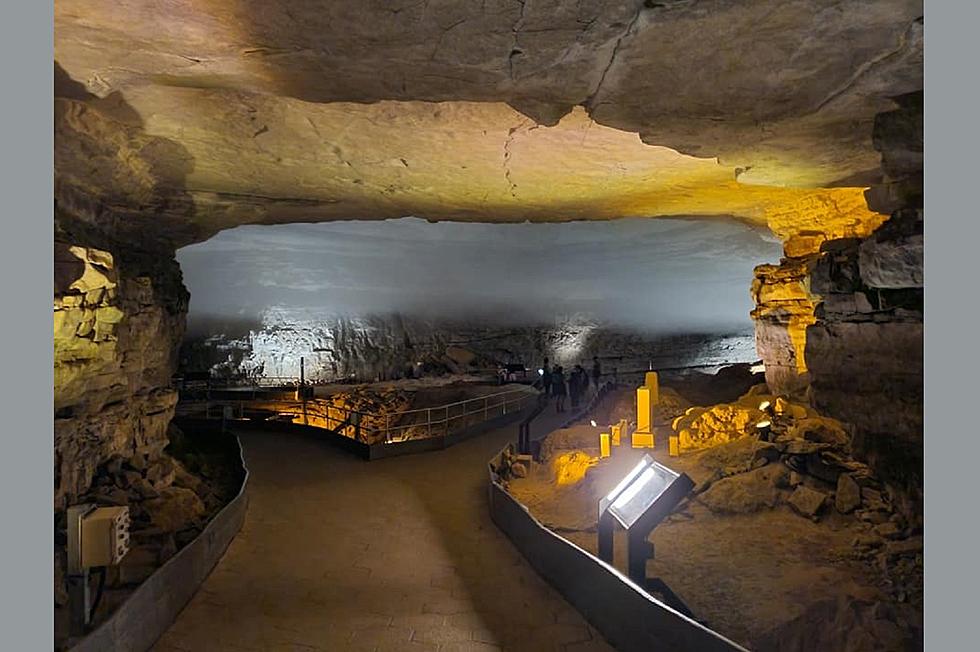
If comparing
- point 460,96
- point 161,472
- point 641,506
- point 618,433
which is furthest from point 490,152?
point 161,472

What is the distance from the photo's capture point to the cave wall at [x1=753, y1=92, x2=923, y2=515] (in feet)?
15.9

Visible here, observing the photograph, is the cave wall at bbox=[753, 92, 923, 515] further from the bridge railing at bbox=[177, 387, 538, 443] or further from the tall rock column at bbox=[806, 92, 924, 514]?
the bridge railing at bbox=[177, 387, 538, 443]

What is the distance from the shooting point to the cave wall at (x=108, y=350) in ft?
21.0

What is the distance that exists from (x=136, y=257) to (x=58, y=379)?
4126 millimetres

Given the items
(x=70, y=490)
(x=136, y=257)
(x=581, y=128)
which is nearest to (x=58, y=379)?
(x=70, y=490)

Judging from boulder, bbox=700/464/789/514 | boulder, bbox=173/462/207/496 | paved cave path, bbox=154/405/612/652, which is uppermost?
boulder, bbox=700/464/789/514

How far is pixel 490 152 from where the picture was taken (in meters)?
6.99

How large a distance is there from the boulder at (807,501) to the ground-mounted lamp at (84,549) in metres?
6.67

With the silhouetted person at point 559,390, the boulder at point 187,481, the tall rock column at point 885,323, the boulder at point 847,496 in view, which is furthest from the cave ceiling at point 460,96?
the silhouetted person at point 559,390

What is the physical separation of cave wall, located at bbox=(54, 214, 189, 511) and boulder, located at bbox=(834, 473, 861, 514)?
322 inches

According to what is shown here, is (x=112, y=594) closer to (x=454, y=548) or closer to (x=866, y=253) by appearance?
(x=454, y=548)

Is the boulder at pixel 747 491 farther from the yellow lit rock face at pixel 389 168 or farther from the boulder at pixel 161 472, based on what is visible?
the boulder at pixel 161 472

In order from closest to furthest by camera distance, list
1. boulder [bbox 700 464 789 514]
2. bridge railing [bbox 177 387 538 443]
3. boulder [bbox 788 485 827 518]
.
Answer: boulder [bbox 788 485 827 518], boulder [bbox 700 464 789 514], bridge railing [bbox 177 387 538 443]

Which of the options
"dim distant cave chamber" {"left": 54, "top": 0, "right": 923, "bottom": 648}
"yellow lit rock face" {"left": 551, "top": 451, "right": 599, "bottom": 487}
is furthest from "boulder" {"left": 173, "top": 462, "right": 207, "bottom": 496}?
"yellow lit rock face" {"left": 551, "top": 451, "right": 599, "bottom": 487}
